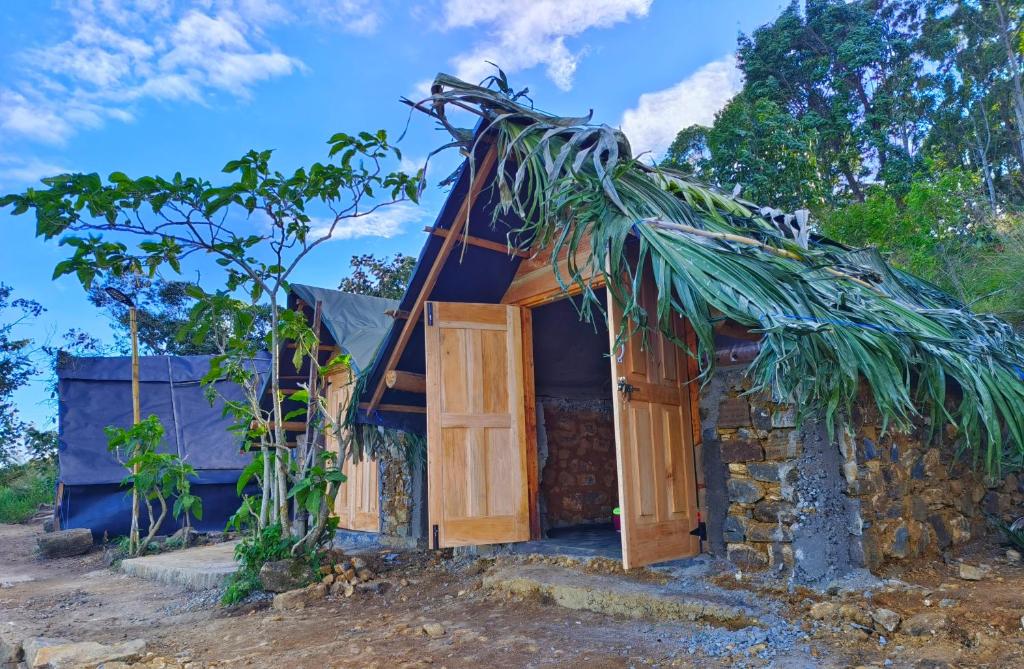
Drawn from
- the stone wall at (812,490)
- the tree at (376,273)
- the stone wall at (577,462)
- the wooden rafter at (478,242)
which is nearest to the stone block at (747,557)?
the stone wall at (812,490)

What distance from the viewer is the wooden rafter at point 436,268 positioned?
188 inches

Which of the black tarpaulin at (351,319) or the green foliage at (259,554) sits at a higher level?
the black tarpaulin at (351,319)

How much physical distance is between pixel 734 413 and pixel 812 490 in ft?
2.04

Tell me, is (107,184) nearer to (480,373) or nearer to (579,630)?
(480,373)

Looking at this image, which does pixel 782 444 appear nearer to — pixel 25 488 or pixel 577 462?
pixel 577 462

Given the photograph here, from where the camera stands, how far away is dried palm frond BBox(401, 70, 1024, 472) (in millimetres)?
A: 3340

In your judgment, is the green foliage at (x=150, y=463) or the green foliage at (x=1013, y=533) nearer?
the green foliage at (x=1013, y=533)

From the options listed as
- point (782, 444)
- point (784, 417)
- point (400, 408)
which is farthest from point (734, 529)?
point (400, 408)

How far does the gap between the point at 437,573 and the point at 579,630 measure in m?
2.15

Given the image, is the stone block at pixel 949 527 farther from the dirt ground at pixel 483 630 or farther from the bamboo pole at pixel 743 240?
the bamboo pole at pixel 743 240

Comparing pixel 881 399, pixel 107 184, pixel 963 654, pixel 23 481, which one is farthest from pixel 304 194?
pixel 23 481

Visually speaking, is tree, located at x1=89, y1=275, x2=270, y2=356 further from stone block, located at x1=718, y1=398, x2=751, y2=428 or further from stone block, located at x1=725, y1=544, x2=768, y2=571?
stone block, located at x1=725, y1=544, x2=768, y2=571

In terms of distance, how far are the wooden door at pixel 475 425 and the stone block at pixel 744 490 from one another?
162 centimetres

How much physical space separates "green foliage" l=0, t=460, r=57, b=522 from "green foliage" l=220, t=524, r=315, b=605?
10.6 meters
